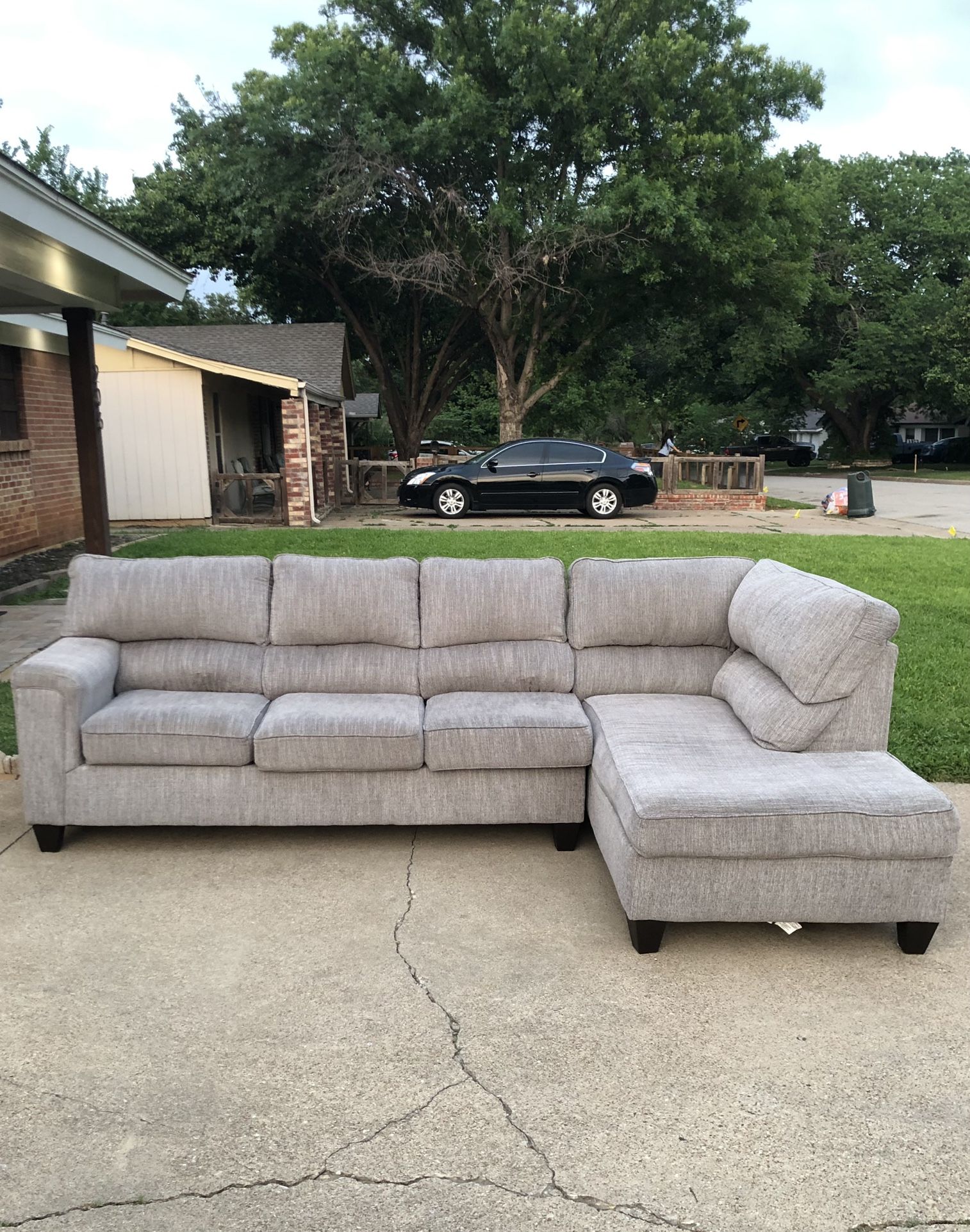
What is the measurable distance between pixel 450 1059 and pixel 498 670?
6.82 ft

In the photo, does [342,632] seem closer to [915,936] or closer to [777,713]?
[777,713]

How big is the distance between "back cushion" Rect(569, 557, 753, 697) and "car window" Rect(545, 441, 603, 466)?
1270cm

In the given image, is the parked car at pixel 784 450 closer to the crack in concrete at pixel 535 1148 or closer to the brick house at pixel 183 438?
the brick house at pixel 183 438

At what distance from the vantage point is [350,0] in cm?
2086

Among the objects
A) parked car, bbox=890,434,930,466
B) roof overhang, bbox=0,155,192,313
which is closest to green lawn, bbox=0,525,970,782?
roof overhang, bbox=0,155,192,313

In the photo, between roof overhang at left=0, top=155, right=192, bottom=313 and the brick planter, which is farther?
the brick planter

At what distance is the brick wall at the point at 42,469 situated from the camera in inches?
456

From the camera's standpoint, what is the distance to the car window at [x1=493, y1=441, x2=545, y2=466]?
17.1 metres

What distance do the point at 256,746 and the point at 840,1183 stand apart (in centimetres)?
258

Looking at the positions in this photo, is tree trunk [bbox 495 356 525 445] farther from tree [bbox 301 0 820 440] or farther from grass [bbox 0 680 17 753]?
grass [bbox 0 680 17 753]

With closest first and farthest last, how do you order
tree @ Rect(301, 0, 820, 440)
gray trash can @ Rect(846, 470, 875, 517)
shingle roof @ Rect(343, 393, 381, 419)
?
gray trash can @ Rect(846, 470, 875, 517) < tree @ Rect(301, 0, 820, 440) < shingle roof @ Rect(343, 393, 381, 419)

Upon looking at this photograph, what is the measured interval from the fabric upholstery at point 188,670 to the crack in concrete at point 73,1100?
2.13 meters

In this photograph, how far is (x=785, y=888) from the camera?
3.18 m

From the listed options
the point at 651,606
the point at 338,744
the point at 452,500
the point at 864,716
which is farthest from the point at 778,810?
the point at 452,500
